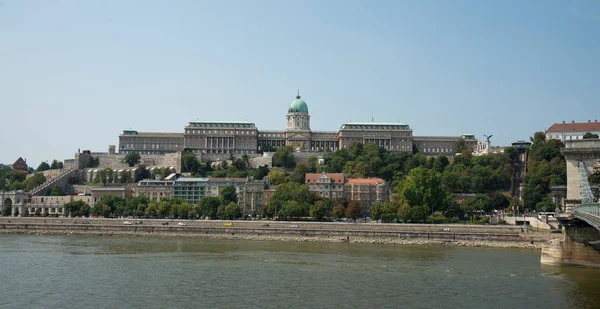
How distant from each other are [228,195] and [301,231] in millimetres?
21579

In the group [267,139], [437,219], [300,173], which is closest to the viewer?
[437,219]

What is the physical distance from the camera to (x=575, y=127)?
92.2 metres

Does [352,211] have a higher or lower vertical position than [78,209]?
lower

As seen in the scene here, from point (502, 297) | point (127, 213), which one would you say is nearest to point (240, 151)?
point (127, 213)

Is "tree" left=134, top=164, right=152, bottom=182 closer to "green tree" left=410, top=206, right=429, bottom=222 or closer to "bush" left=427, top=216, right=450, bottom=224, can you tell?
"bush" left=427, top=216, right=450, bottom=224

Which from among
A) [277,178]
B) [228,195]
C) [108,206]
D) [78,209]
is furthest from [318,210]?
[78,209]

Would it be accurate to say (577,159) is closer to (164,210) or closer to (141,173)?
(164,210)

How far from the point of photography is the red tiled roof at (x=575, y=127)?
9088cm

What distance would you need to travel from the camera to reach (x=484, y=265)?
37.0 meters

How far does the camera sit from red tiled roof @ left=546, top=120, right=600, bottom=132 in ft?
298

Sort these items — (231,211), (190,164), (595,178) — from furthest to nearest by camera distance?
1. (190,164)
2. (231,211)
3. (595,178)

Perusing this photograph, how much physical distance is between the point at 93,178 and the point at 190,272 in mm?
70716

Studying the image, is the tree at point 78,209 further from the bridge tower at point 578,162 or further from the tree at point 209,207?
the bridge tower at point 578,162

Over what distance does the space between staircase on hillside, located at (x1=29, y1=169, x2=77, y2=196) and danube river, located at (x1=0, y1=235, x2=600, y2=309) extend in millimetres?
42468
